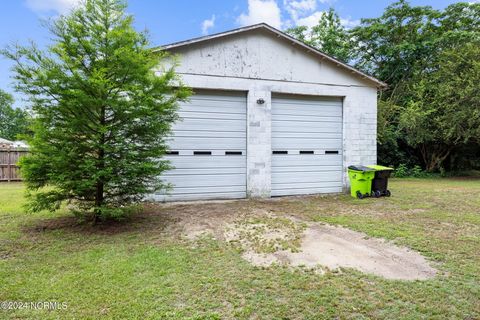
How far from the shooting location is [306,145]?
9.18 metres

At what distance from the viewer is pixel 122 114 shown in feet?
17.0

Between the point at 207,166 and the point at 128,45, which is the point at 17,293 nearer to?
the point at 128,45

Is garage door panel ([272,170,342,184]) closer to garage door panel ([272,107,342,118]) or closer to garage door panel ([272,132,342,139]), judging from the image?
garage door panel ([272,132,342,139])

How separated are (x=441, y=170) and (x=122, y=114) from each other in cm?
1711

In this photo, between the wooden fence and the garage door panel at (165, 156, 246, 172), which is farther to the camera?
the wooden fence

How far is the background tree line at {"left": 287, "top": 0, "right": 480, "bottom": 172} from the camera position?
14.4 m

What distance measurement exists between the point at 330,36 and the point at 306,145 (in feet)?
46.3

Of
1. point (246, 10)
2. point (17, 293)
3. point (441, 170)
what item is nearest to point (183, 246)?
point (17, 293)

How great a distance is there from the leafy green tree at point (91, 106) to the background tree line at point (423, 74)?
42.5 feet

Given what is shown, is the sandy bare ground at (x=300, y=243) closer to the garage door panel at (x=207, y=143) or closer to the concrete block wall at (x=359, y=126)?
the garage door panel at (x=207, y=143)

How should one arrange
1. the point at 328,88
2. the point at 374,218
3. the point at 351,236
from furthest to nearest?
the point at 328,88 → the point at 374,218 → the point at 351,236

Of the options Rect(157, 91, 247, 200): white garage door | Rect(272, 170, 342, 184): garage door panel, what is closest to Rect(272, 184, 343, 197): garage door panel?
Rect(272, 170, 342, 184): garage door panel

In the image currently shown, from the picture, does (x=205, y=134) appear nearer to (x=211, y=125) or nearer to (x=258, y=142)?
(x=211, y=125)

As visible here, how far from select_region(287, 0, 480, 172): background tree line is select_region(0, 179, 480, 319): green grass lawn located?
35.5 feet
